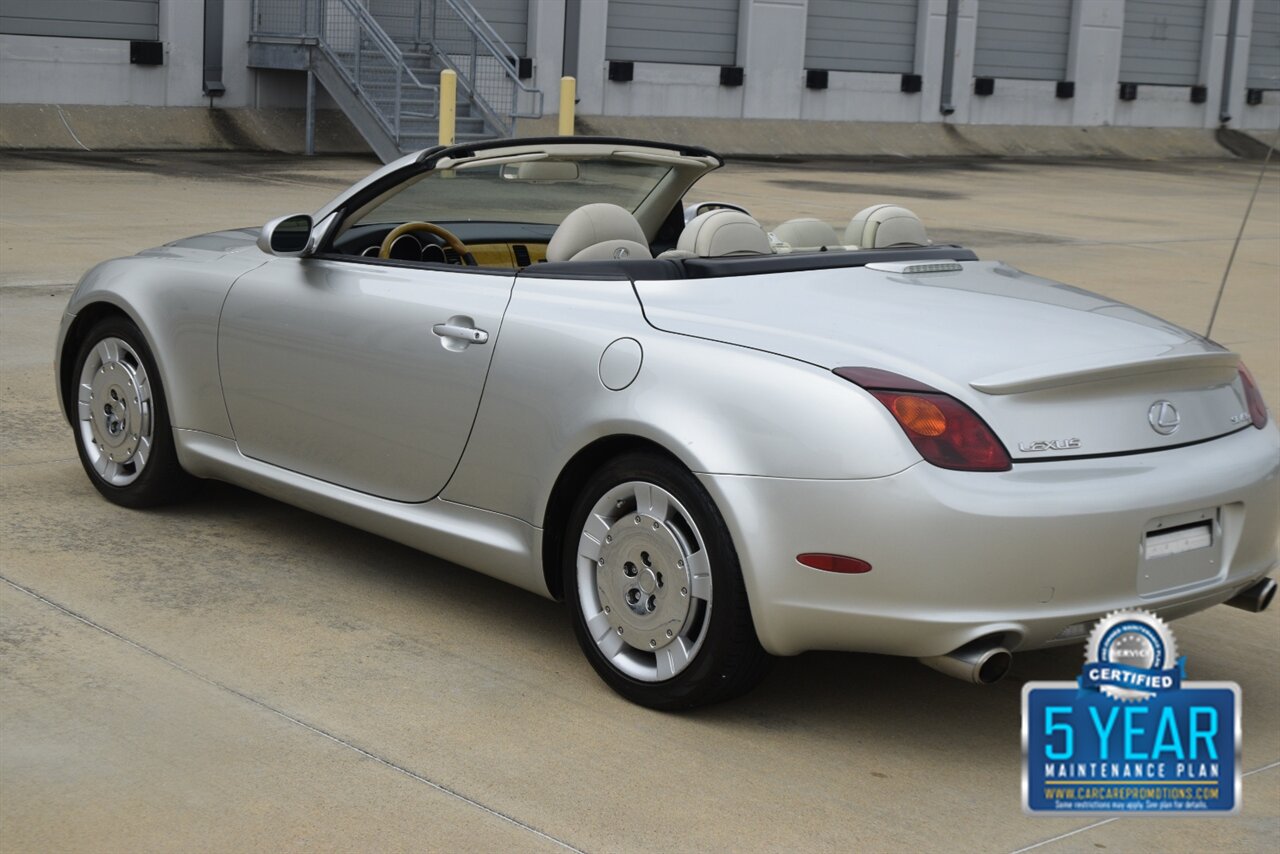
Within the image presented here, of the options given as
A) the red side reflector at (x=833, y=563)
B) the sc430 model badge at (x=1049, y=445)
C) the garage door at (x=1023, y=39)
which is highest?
the garage door at (x=1023, y=39)

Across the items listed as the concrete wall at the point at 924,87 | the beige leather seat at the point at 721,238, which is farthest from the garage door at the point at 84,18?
Answer: the beige leather seat at the point at 721,238

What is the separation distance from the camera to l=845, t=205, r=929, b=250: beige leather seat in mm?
5141

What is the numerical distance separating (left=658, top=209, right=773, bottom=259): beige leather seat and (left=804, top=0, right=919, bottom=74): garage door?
2820 cm

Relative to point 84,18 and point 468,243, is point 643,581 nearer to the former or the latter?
point 468,243

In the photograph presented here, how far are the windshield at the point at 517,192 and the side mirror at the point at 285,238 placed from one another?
165 mm

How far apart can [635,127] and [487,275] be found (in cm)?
2481

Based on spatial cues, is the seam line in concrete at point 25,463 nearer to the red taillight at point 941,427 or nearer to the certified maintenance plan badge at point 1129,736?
the red taillight at point 941,427

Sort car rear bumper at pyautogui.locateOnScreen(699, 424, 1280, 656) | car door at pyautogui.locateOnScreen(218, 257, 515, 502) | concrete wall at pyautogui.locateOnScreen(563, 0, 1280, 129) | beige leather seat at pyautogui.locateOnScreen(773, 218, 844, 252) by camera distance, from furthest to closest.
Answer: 1. concrete wall at pyautogui.locateOnScreen(563, 0, 1280, 129)
2. beige leather seat at pyautogui.locateOnScreen(773, 218, 844, 252)
3. car door at pyautogui.locateOnScreen(218, 257, 515, 502)
4. car rear bumper at pyautogui.locateOnScreen(699, 424, 1280, 656)

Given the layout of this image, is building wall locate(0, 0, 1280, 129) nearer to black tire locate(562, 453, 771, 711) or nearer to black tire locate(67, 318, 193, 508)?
black tire locate(67, 318, 193, 508)

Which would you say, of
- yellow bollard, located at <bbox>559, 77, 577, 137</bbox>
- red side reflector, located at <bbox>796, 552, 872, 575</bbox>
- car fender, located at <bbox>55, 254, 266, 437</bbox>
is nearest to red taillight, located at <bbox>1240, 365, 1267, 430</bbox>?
red side reflector, located at <bbox>796, 552, 872, 575</bbox>

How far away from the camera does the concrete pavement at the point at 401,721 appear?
3.54 m

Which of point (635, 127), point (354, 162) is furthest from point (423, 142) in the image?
point (635, 127)

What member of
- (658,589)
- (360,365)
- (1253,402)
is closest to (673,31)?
(360,365)

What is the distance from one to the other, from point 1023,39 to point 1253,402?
33.5 metres
